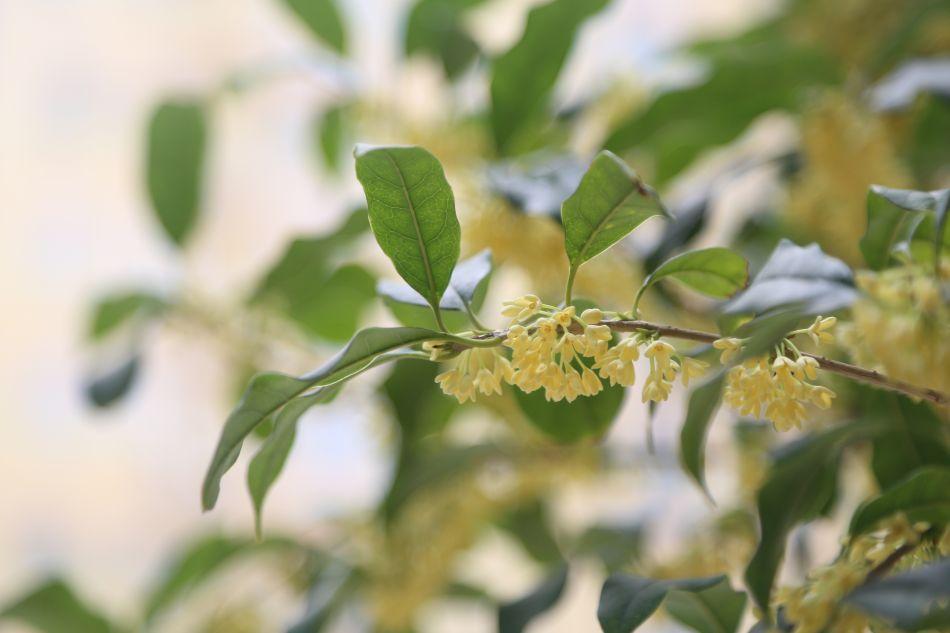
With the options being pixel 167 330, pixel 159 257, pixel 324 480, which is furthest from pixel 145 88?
pixel 167 330

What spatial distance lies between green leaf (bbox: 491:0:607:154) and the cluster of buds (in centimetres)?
33

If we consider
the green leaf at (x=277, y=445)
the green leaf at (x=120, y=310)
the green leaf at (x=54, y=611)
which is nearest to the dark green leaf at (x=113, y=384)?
the green leaf at (x=120, y=310)

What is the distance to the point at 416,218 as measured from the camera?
0.36 m

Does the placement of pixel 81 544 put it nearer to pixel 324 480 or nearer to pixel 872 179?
pixel 324 480

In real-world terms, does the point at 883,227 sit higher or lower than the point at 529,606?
higher

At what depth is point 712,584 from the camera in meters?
0.40

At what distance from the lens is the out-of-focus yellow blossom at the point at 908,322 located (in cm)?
34

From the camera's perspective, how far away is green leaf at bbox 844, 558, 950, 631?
287mm

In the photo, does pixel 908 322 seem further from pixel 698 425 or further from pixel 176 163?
pixel 176 163

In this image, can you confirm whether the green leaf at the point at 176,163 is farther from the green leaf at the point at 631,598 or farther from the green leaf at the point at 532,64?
the green leaf at the point at 631,598

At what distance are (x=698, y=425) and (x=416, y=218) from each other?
170 mm

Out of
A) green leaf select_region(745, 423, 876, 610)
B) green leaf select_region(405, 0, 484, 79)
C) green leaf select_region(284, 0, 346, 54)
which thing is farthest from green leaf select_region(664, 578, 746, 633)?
green leaf select_region(284, 0, 346, 54)

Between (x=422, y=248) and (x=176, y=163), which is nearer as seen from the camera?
(x=422, y=248)

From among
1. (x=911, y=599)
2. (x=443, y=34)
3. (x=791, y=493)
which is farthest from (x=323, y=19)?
(x=911, y=599)
